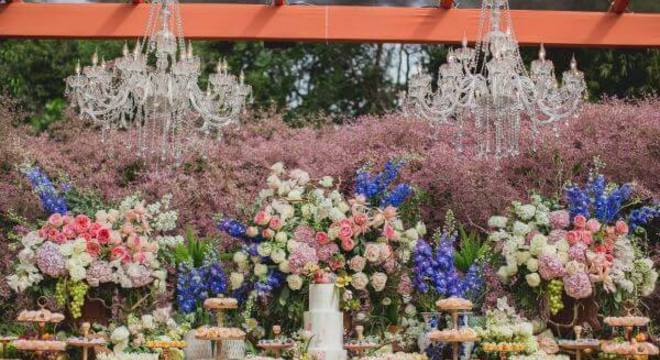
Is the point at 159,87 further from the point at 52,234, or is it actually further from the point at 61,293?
the point at 61,293

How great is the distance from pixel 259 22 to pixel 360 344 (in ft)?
13.3

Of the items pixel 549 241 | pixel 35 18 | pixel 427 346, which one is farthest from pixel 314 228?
pixel 35 18

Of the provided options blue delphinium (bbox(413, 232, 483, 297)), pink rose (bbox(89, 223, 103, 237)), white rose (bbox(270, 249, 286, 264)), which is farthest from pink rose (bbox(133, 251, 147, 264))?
blue delphinium (bbox(413, 232, 483, 297))

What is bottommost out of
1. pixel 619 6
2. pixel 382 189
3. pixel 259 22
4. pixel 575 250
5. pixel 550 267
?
pixel 550 267

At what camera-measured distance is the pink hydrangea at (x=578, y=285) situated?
244 inches

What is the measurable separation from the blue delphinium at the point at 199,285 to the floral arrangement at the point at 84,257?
0.15 m

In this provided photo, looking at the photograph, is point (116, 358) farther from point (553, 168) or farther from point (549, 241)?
point (553, 168)

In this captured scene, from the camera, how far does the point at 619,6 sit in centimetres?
960

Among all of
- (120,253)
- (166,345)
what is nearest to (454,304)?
(166,345)

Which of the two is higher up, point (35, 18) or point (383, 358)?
point (35, 18)

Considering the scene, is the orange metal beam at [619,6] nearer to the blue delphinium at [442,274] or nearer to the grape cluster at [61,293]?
the blue delphinium at [442,274]

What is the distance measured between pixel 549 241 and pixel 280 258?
5.83ft

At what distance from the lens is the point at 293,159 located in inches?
388

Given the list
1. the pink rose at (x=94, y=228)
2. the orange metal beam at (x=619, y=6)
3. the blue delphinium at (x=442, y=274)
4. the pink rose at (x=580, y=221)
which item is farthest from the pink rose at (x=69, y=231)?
→ the orange metal beam at (x=619, y=6)
